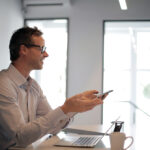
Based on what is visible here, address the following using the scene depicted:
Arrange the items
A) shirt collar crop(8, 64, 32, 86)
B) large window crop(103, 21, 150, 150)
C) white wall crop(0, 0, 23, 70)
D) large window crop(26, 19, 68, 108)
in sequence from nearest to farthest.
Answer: shirt collar crop(8, 64, 32, 86) < white wall crop(0, 0, 23, 70) < large window crop(26, 19, 68, 108) < large window crop(103, 21, 150, 150)

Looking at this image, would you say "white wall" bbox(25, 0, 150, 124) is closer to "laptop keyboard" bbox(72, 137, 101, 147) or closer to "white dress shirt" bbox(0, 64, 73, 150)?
"white dress shirt" bbox(0, 64, 73, 150)

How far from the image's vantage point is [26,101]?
6.44 ft

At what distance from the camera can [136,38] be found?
25.0 ft

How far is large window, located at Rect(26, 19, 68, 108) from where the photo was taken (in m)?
5.63

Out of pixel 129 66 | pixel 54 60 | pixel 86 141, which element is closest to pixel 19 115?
pixel 86 141

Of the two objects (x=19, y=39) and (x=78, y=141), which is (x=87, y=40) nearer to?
(x=19, y=39)

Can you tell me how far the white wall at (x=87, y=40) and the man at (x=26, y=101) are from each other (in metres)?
3.21

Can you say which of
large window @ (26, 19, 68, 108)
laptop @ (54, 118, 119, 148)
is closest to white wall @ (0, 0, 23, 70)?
large window @ (26, 19, 68, 108)

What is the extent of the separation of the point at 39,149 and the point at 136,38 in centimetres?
649

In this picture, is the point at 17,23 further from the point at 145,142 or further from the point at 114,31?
the point at 145,142

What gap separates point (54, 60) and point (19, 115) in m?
4.25

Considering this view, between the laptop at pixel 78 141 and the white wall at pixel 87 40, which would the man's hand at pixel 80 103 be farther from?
the white wall at pixel 87 40

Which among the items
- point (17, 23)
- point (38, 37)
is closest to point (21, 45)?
point (38, 37)

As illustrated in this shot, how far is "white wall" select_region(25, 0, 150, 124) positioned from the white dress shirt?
3.34 meters
